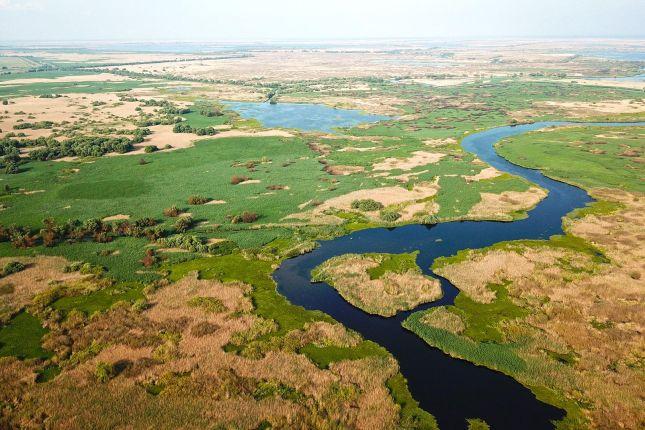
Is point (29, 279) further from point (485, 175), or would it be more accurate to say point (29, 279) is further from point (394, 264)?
point (485, 175)

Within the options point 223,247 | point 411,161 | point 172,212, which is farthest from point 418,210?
point 172,212

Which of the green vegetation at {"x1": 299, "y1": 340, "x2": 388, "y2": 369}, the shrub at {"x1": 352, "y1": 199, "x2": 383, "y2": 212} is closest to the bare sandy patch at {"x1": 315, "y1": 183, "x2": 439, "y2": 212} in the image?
the shrub at {"x1": 352, "y1": 199, "x2": 383, "y2": 212}

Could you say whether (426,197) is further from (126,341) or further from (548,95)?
(548,95)

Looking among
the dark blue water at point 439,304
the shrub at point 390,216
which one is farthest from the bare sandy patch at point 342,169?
the dark blue water at point 439,304

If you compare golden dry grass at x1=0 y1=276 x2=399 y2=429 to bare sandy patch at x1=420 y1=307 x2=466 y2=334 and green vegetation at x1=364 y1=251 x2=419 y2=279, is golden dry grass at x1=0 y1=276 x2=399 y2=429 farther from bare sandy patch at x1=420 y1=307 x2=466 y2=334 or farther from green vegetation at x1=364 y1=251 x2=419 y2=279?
green vegetation at x1=364 y1=251 x2=419 y2=279

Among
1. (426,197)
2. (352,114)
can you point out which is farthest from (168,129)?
(426,197)

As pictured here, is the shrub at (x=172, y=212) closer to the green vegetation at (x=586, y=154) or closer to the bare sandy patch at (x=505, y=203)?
the bare sandy patch at (x=505, y=203)
